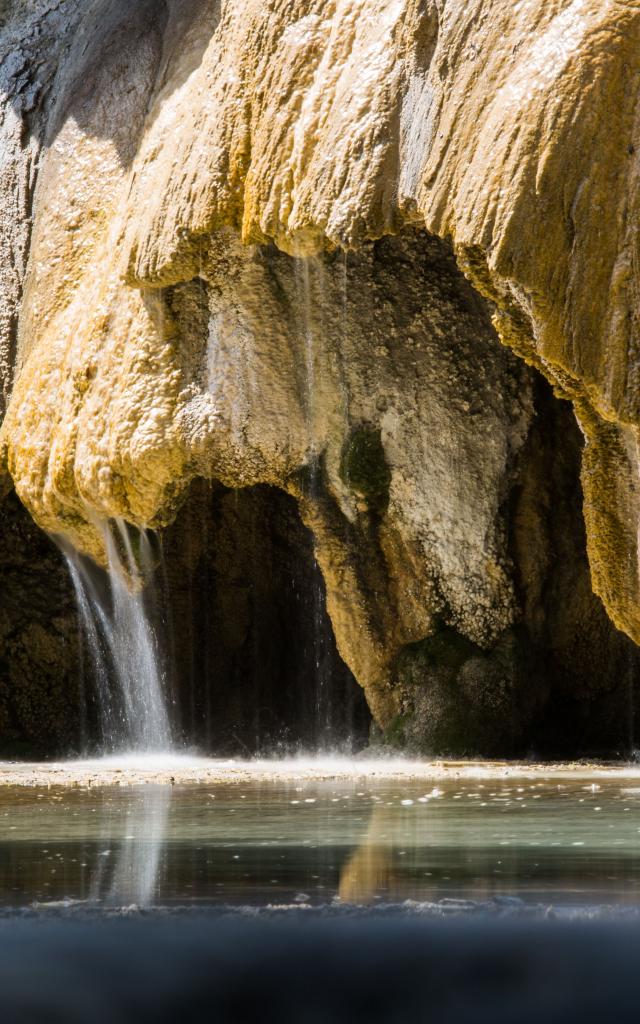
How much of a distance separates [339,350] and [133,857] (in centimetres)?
549

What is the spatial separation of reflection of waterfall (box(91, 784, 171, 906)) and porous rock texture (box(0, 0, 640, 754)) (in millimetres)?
2535

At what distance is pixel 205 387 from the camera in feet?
30.7

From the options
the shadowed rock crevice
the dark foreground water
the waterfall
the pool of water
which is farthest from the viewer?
the shadowed rock crevice

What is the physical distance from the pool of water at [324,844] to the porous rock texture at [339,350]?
5.68ft

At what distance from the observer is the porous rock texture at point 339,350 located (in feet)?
24.1

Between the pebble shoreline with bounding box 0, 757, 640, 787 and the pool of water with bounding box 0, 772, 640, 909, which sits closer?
the pool of water with bounding box 0, 772, 640, 909

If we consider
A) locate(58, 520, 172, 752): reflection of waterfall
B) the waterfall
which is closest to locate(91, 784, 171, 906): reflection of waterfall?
the waterfall

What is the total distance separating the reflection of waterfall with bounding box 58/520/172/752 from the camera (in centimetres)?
1058

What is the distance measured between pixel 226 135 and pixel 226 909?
5605 millimetres

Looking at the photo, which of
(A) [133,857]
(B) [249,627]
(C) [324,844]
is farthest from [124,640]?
(A) [133,857]

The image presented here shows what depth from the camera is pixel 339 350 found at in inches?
384

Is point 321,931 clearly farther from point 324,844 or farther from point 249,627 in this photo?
point 249,627

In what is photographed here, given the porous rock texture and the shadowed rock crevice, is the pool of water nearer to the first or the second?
the porous rock texture

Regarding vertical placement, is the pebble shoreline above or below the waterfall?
below
